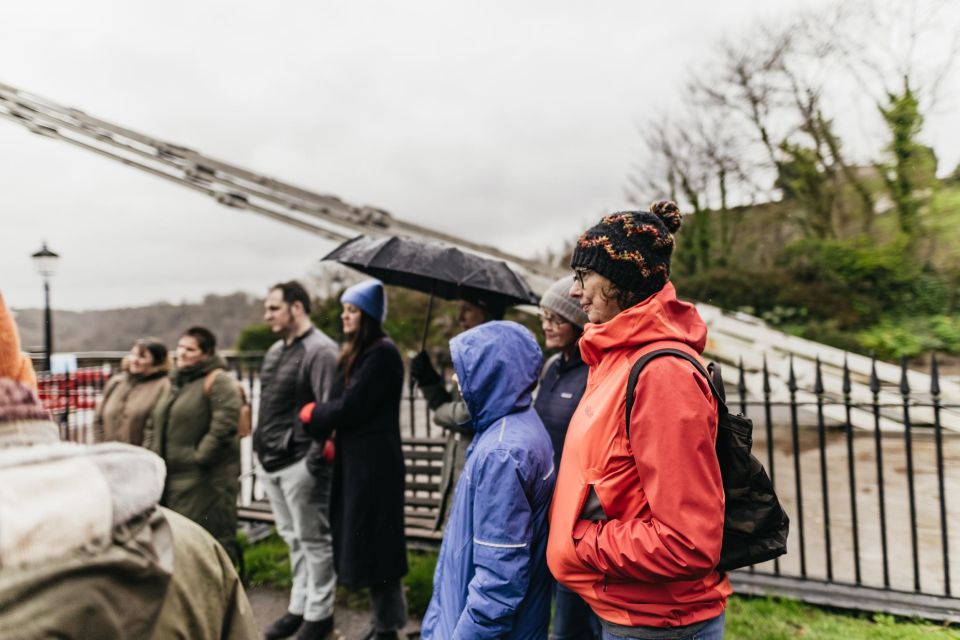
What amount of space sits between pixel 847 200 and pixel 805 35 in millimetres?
3778

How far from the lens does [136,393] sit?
390 centimetres

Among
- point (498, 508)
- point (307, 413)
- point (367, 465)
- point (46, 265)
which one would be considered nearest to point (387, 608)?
point (367, 465)

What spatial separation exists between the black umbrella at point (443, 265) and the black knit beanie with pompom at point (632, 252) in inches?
46.9

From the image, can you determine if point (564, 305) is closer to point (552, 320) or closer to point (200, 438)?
point (552, 320)

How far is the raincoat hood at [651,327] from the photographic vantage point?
1.58m

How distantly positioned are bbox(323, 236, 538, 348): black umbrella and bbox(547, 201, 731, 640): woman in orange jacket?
118 cm

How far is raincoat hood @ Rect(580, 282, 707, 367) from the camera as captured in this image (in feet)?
5.17

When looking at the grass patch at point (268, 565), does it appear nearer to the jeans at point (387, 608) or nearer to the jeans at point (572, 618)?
the jeans at point (387, 608)

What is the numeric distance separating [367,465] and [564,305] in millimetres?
1385

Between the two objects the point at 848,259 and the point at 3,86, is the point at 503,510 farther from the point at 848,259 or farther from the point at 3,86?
the point at 848,259

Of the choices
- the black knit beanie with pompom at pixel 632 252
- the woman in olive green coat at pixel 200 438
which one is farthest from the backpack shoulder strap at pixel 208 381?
the black knit beanie with pompom at pixel 632 252

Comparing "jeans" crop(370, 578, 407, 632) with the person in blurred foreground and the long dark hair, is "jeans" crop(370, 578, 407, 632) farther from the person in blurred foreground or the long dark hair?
the person in blurred foreground

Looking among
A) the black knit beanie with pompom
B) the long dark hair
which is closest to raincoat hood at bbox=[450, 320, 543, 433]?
the black knit beanie with pompom

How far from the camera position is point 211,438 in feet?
11.6
